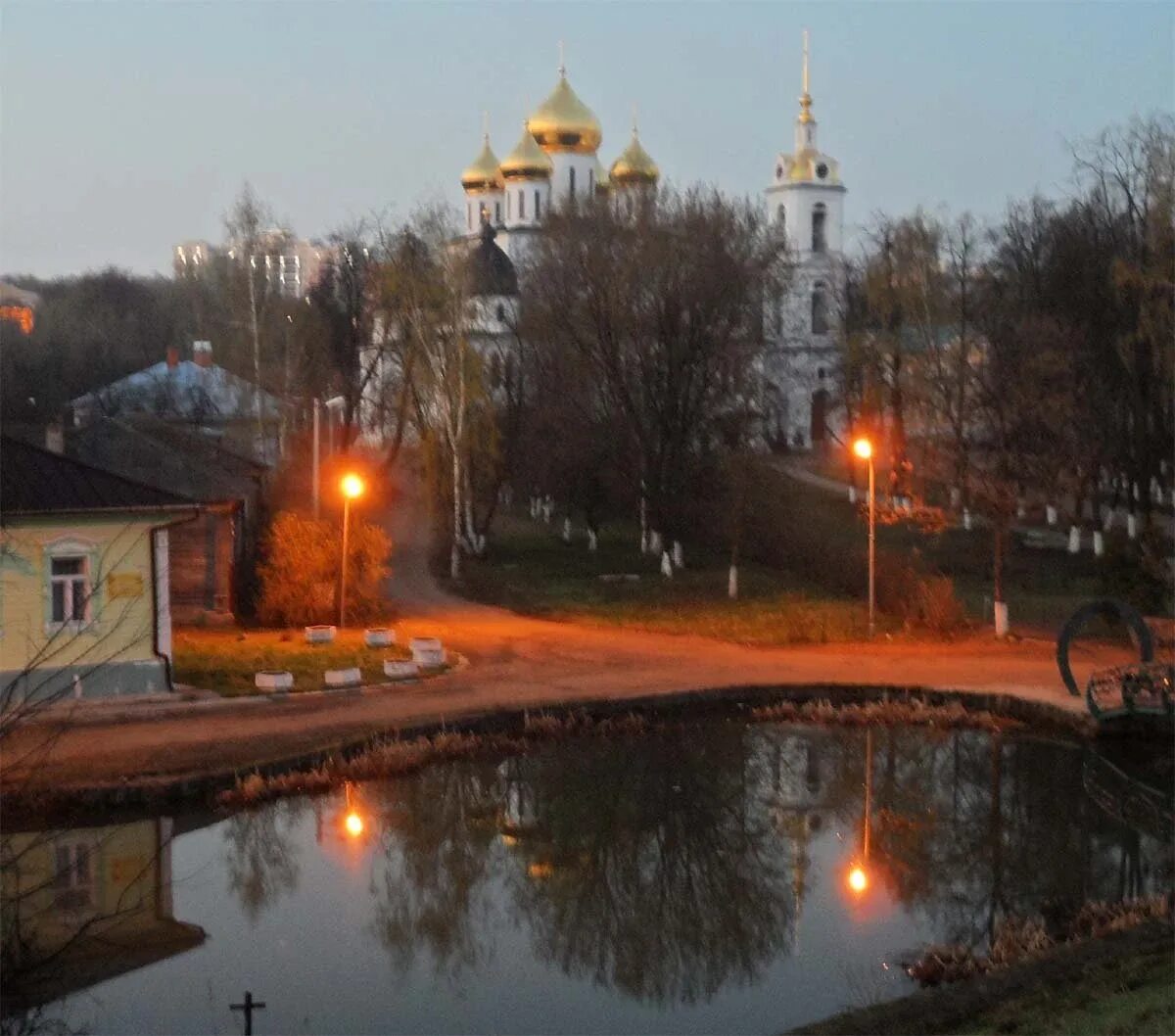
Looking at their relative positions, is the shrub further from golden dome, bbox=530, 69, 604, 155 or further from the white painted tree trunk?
golden dome, bbox=530, 69, 604, 155

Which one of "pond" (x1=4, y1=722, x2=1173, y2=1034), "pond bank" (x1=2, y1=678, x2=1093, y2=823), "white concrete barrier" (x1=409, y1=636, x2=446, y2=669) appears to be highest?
"white concrete barrier" (x1=409, y1=636, x2=446, y2=669)

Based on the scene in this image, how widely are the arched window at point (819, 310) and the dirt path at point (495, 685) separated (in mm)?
36890

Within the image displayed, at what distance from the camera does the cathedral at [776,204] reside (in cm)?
5912

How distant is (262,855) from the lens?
14.3 m

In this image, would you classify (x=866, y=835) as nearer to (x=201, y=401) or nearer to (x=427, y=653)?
(x=427, y=653)

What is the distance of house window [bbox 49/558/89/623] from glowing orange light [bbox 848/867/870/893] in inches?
374

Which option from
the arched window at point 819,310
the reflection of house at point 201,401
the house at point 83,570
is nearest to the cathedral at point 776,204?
the arched window at point 819,310

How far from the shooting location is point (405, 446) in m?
39.1

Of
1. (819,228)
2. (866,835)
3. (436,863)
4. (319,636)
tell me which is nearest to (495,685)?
(319,636)

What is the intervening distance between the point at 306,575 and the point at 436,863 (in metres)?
12.1

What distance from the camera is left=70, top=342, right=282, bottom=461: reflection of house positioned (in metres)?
38.2

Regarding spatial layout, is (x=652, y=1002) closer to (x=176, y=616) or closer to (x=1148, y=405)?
(x=176, y=616)

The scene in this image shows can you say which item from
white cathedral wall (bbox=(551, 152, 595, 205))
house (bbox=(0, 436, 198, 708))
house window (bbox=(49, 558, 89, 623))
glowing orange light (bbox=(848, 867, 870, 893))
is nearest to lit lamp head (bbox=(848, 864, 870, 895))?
glowing orange light (bbox=(848, 867, 870, 893))

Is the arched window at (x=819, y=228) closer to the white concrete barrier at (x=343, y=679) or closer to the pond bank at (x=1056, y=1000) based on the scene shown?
the white concrete barrier at (x=343, y=679)
